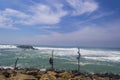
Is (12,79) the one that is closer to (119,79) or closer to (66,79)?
(66,79)

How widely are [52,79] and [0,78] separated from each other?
10.8ft

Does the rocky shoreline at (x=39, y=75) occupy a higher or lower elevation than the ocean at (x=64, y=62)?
higher

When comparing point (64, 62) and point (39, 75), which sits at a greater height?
point (39, 75)

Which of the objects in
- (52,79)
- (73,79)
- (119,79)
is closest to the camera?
(52,79)

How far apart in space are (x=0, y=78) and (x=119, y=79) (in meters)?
12.9

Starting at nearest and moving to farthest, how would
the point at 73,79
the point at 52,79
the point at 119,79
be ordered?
the point at 52,79 < the point at 73,79 < the point at 119,79

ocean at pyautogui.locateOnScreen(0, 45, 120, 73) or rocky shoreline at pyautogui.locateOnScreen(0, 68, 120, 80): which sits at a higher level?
rocky shoreline at pyautogui.locateOnScreen(0, 68, 120, 80)

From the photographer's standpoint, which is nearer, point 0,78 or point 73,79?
point 0,78

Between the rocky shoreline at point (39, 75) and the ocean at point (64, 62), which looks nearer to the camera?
the rocky shoreline at point (39, 75)

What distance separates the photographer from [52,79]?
1509 cm

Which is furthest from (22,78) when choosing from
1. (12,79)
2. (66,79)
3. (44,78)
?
(66,79)

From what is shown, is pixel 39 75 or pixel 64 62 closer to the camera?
pixel 39 75

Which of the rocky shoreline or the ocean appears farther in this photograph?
the ocean

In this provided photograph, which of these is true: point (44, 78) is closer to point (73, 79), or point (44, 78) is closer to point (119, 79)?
point (73, 79)
